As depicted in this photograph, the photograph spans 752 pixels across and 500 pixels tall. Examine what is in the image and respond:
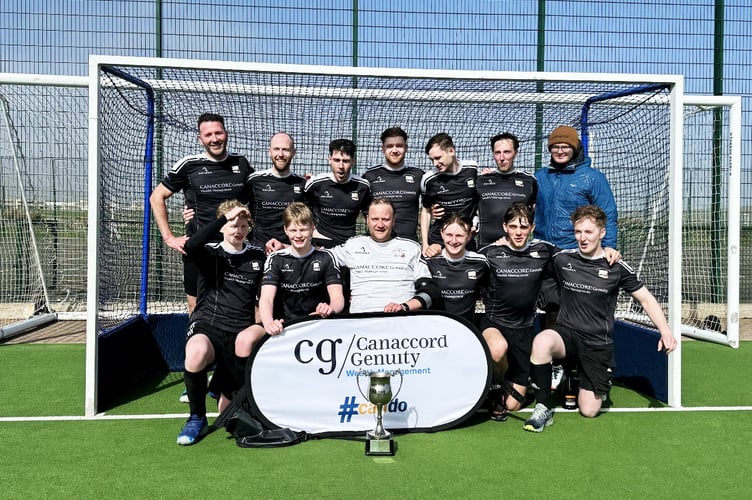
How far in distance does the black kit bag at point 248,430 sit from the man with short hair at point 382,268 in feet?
2.89

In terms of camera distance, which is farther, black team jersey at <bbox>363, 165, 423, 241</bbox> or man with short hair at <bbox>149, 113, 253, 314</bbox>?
black team jersey at <bbox>363, 165, 423, 241</bbox>

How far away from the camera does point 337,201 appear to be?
473 centimetres

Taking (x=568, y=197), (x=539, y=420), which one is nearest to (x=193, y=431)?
(x=539, y=420)

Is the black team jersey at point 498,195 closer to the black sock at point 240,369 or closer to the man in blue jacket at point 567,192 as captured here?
the man in blue jacket at point 567,192

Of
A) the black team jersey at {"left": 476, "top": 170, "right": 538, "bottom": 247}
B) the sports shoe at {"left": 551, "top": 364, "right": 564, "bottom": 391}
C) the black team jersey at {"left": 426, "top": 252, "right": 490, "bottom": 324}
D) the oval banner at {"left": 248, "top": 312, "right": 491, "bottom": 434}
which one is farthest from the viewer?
the black team jersey at {"left": 476, "top": 170, "right": 538, "bottom": 247}

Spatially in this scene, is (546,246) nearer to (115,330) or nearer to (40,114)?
(115,330)

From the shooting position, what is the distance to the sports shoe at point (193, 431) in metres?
3.53

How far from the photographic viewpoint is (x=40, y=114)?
7.10m

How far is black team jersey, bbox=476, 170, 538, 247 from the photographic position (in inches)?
190

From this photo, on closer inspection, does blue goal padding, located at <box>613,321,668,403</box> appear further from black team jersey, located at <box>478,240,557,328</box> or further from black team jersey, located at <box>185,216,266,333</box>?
black team jersey, located at <box>185,216,266,333</box>

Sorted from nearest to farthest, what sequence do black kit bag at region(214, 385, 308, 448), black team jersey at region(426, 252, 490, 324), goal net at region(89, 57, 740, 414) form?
black kit bag at region(214, 385, 308, 448)
black team jersey at region(426, 252, 490, 324)
goal net at region(89, 57, 740, 414)

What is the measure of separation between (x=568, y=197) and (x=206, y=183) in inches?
102

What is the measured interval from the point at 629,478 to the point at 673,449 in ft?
1.99

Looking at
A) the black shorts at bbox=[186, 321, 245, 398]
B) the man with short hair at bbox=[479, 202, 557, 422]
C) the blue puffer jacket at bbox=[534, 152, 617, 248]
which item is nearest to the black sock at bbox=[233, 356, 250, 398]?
the black shorts at bbox=[186, 321, 245, 398]
